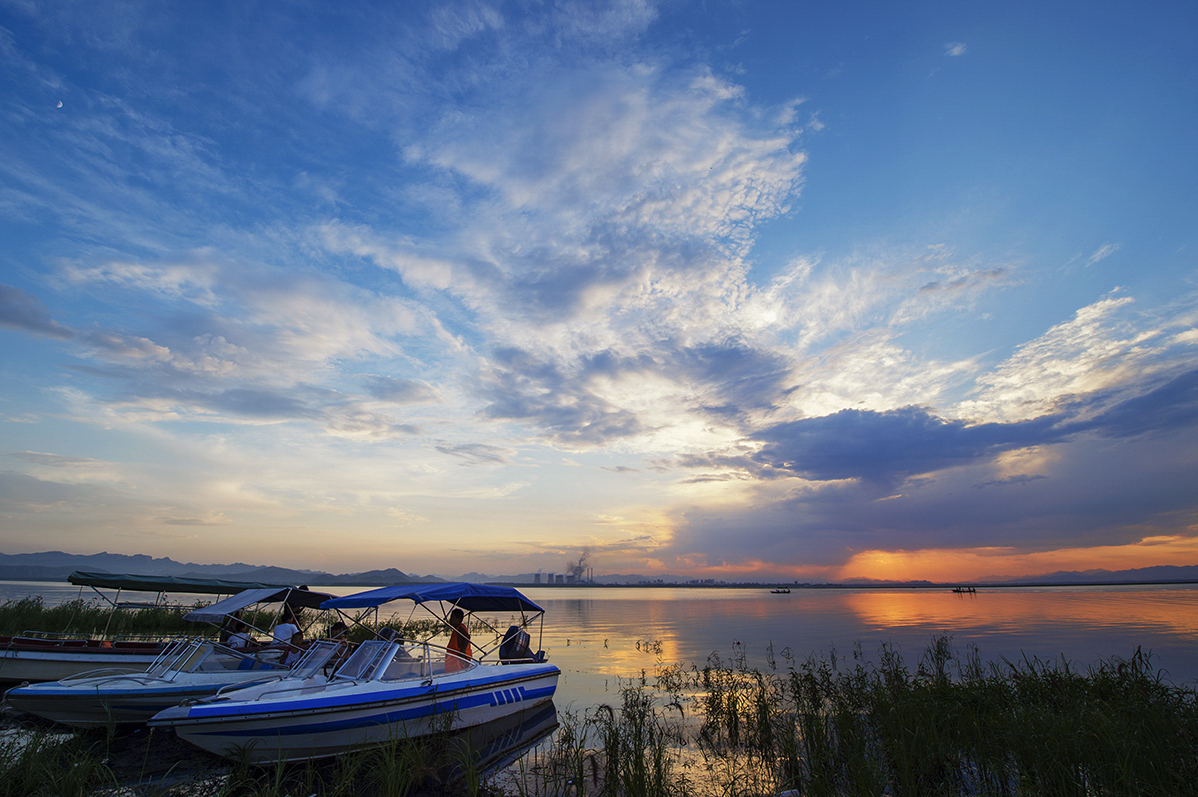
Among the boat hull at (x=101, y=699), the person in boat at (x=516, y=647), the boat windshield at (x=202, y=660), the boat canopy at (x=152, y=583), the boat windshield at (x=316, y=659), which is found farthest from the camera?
the boat canopy at (x=152, y=583)

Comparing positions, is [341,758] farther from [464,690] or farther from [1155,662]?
[1155,662]

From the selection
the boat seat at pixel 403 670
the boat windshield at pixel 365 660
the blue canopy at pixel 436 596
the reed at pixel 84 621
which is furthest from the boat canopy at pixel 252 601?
the reed at pixel 84 621

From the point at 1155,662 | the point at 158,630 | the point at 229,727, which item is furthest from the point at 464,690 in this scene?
the point at 1155,662

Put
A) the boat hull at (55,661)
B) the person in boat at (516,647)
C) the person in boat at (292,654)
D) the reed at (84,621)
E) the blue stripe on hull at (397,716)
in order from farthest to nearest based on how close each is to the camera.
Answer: the reed at (84,621), the person in boat at (516,647), the boat hull at (55,661), the person in boat at (292,654), the blue stripe on hull at (397,716)

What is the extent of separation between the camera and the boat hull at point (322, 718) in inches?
352

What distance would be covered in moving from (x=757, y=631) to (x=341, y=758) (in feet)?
105

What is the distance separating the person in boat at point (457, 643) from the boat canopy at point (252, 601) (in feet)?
13.6

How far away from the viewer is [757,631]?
35.6 metres

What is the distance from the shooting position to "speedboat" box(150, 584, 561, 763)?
29.6ft

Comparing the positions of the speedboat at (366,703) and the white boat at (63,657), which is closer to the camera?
the speedboat at (366,703)

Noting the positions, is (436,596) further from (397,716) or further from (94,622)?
(94,622)

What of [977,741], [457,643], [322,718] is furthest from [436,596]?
[977,741]

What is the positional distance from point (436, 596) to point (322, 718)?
4115 millimetres

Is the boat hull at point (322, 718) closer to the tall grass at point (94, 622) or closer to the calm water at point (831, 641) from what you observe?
the calm water at point (831, 641)
